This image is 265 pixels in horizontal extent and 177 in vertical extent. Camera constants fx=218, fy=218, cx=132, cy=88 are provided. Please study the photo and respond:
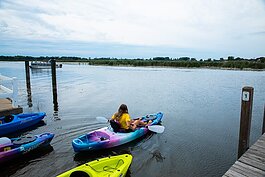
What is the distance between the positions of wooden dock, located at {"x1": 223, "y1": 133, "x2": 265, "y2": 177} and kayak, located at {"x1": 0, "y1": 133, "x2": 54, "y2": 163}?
4.58 metres

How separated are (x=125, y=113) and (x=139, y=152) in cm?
121

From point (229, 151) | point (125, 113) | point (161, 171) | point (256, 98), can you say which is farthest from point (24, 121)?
point (256, 98)

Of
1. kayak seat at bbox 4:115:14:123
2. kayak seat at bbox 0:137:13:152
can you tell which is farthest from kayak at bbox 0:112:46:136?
kayak seat at bbox 0:137:13:152

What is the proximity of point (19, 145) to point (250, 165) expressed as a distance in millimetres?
5239

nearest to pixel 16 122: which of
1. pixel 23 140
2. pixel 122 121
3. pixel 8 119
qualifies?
pixel 8 119

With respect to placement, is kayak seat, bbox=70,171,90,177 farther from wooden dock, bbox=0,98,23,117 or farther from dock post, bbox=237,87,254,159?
wooden dock, bbox=0,98,23,117

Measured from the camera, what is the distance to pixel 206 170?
5379 mm

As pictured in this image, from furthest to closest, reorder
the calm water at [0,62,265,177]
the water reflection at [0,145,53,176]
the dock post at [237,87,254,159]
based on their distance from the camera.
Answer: the calm water at [0,62,265,177], the water reflection at [0,145,53,176], the dock post at [237,87,254,159]

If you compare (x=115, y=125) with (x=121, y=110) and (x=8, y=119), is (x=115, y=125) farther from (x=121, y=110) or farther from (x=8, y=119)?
(x=8, y=119)

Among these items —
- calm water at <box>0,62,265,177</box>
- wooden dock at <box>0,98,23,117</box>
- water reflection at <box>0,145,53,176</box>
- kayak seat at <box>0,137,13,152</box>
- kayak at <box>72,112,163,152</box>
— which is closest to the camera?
water reflection at <box>0,145,53,176</box>

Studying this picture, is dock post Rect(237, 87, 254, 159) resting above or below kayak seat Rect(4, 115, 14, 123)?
above

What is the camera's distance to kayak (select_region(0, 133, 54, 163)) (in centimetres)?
511

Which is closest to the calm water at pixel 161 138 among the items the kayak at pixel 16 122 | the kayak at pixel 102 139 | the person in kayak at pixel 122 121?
the kayak at pixel 102 139

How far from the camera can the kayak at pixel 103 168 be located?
12.3 feet
